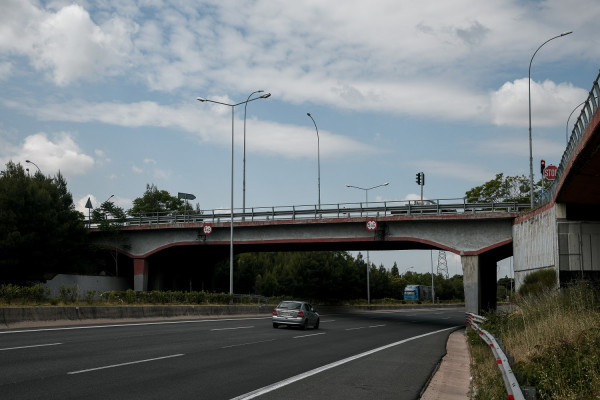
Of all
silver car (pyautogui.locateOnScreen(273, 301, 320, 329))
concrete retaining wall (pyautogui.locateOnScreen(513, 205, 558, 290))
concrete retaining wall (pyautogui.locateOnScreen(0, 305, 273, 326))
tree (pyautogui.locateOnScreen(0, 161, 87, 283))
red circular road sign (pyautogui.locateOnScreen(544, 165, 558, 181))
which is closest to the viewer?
concrete retaining wall (pyautogui.locateOnScreen(0, 305, 273, 326))

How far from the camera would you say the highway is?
31.3 feet

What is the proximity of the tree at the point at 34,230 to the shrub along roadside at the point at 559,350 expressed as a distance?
38720mm

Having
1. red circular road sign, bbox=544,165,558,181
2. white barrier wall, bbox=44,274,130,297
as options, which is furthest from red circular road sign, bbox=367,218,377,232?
white barrier wall, bbox=44,274,130,297

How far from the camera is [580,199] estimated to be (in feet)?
89.0

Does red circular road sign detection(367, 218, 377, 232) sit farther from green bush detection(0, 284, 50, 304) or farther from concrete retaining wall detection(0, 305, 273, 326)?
green bush detection(0, 284, 50, 304)

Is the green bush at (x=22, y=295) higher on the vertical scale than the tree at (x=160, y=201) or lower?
lower

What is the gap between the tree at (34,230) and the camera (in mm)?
46312

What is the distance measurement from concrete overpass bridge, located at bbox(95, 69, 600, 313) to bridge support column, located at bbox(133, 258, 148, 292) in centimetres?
9

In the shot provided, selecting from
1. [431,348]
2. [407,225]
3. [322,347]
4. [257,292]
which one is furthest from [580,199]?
[257,292]

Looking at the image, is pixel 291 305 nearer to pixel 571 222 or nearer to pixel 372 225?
pixel 571 222

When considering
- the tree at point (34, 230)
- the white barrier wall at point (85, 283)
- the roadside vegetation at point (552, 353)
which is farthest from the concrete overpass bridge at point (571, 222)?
the tree at point (34, 230)

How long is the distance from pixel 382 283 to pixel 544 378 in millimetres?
94285

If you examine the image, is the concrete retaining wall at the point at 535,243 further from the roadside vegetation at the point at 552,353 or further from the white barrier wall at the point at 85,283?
the white barrier wall at the point at 85,283

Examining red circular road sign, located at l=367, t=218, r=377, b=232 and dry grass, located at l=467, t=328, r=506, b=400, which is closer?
dry grass, located at l=467, t=328, r=506, b=400
